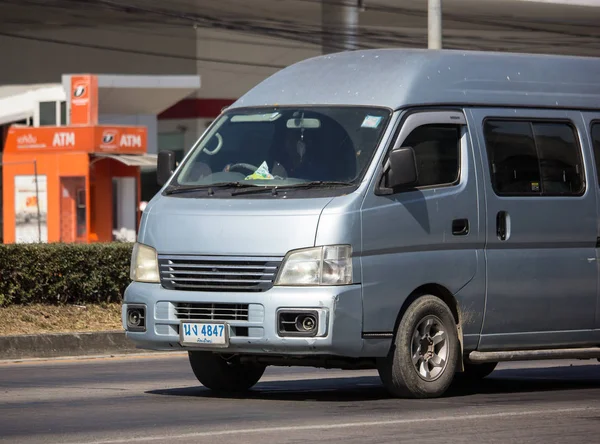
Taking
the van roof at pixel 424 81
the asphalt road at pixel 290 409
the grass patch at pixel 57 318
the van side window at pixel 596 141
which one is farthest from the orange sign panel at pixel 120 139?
the van side window at pixel 596 141

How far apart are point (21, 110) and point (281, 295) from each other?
2662 cm

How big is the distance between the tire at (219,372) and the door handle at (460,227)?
179 cm

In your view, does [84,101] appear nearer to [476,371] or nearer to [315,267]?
[476,371]

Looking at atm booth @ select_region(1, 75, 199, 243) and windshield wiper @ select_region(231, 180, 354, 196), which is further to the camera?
atm booth @ select_region(1, 75, 199, 243)

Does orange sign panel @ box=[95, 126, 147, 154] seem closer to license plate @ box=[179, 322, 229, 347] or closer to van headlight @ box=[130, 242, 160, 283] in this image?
van headlight @ box=[130, 242, 160, 283]

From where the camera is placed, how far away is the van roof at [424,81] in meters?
11.2

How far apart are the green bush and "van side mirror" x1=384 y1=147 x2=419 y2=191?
6.95 meters

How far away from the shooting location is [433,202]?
11.0m

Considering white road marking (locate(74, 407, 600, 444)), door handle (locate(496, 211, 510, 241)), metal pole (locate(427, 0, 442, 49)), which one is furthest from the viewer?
metal pole (locate(427, 0, 442, 49))

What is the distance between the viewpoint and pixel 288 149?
11.0 meters

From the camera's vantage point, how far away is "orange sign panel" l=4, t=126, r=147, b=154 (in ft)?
98.5

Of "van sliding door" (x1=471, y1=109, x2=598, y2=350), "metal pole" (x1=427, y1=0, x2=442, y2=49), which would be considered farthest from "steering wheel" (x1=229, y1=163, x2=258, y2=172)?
"metal pole" (x1=427, y1=0, x2=442, y2=49)

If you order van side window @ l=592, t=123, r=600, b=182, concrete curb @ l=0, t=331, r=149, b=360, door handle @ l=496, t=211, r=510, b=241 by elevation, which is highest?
van side window @ l=592, t=123, r=600, b=182

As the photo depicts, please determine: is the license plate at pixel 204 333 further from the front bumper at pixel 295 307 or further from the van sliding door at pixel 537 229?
the van sliding door at pixel 537 229
